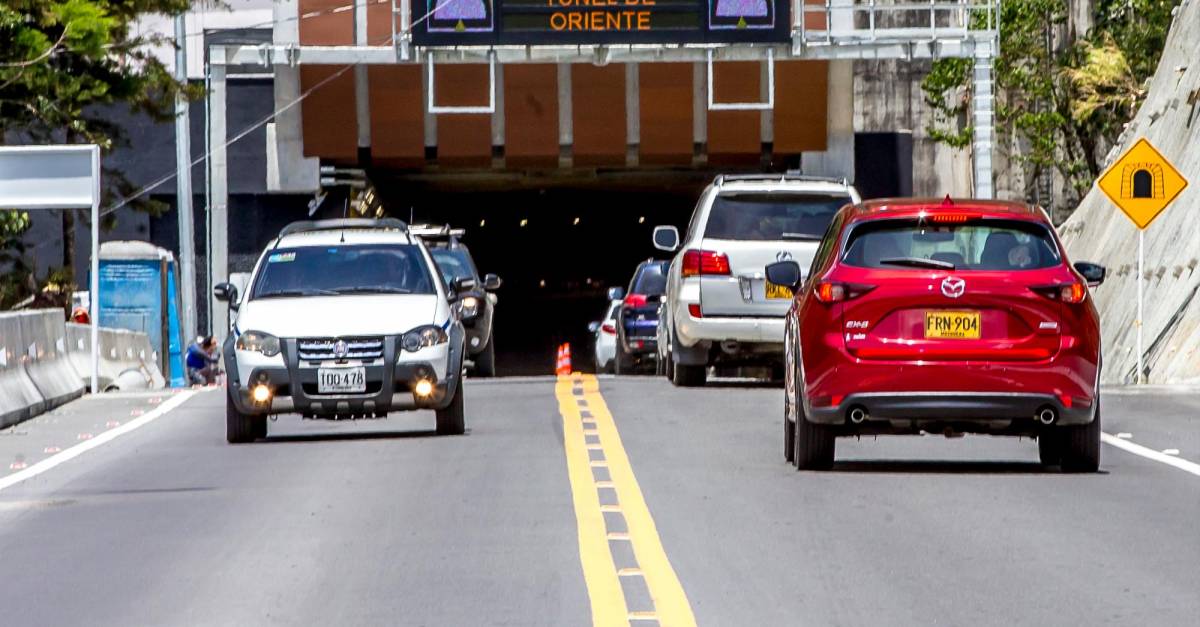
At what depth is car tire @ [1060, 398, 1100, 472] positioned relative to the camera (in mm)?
14898

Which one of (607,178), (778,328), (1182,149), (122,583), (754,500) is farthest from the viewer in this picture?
(607,178)

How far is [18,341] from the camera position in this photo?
76.9 feet

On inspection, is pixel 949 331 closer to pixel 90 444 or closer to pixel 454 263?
pixel 90 444

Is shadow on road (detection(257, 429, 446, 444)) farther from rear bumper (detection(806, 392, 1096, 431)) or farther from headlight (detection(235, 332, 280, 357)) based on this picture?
rear bumper (detection(806, 392, 1096, 431))

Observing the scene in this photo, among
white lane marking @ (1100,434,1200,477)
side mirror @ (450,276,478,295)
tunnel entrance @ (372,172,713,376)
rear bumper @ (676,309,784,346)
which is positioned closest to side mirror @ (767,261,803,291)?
white lane marking @ (1100,434,1200,477)

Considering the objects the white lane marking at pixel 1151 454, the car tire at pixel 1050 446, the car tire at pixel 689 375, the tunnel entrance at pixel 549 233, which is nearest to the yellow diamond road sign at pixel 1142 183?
the car tire at pixel 689 375

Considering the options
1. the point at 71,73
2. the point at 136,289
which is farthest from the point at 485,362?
the point at 71,73

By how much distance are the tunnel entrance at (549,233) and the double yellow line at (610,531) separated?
32.9 metres

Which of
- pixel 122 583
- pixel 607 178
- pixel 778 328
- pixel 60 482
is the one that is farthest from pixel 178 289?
pixel 122 583

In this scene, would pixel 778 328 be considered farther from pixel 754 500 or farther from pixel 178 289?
pixel 178 289

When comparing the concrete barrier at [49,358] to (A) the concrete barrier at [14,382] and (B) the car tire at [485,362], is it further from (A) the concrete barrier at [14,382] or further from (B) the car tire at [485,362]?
(B) the car tire at [485,362]

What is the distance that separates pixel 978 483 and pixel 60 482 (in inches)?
251

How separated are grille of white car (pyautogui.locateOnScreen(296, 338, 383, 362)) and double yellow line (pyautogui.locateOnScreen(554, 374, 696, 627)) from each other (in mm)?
1700

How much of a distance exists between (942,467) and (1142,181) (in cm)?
1476
